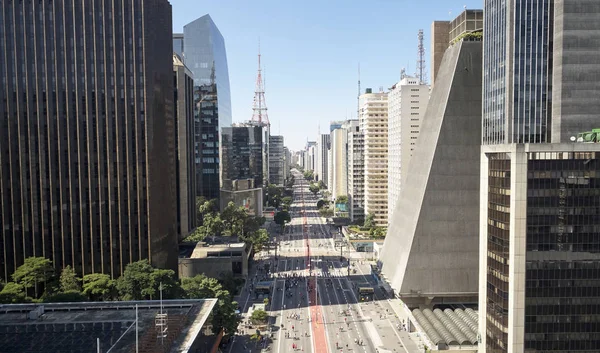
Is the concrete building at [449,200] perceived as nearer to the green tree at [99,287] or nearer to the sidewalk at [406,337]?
the sidewalk at [406,337]

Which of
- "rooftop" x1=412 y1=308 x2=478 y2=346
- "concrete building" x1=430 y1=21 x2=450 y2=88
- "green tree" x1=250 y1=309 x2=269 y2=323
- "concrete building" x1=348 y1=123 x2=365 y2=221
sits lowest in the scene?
"green tree" x1=250 y1=309 x2=269 y2=323

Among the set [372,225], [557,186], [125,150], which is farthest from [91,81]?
[372,225]

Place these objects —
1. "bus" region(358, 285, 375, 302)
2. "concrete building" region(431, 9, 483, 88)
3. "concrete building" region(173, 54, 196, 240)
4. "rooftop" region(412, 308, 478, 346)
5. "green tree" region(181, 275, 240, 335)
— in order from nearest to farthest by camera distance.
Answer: "rooftop" region(412, 308, 478, 346) < "green tree" region(181, 275, 240, 335) < "concrete building" region(431, 9, 483, 88) < "bus" region(358, 285, 375, 302) < "concrete building" region(173, 54, 196, 240)

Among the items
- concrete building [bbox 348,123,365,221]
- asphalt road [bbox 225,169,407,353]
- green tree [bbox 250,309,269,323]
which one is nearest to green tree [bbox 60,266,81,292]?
asphalt road [bbox 225,169,407,353]

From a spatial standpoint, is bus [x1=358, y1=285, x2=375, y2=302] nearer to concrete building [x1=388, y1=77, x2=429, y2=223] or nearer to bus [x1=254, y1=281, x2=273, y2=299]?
bus [x1=254, y1=281, x2=273, y2=299]

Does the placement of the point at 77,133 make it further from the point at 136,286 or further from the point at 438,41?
the point at 438,41

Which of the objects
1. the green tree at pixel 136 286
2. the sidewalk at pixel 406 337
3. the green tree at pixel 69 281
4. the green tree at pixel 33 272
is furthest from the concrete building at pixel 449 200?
the green tree at pixel 33 272

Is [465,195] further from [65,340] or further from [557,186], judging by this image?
[65,340]
